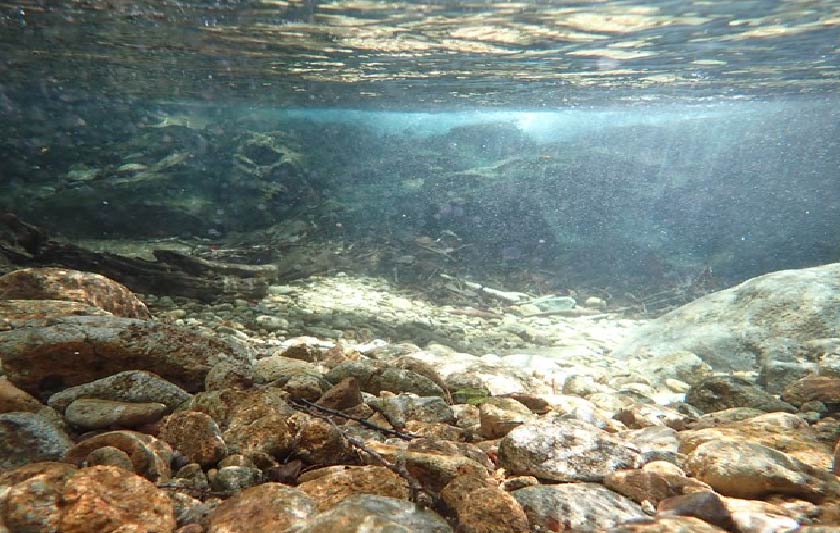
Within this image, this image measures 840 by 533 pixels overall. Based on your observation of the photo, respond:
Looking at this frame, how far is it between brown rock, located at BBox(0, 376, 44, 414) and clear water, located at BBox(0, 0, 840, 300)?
1027 cm

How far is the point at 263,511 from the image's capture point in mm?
1733

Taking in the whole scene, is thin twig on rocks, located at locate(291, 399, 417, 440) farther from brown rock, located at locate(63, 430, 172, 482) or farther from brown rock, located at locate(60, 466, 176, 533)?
brown rock, located at locate(60, 466, 176, 533)

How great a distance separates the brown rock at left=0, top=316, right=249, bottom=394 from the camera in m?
2.73

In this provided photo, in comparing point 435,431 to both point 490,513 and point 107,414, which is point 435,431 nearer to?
point 490,513

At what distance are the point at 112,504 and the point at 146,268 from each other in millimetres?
8456

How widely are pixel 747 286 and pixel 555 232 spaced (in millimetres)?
9149

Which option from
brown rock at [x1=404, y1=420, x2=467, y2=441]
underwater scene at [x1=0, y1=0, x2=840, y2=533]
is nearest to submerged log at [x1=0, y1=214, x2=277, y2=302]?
underwater scene at [x1=0, y1=0, x2=840, y2=533]

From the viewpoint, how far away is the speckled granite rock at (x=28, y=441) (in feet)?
6.46

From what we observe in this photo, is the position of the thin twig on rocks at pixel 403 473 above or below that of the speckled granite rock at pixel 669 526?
below

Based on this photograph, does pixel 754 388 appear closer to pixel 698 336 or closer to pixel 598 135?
pixel 698 336

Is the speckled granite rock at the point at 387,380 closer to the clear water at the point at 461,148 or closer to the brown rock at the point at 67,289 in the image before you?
the brown rock at the point at 67,289

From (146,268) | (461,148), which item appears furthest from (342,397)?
(461,148)

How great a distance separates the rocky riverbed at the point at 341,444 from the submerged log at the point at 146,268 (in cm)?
370

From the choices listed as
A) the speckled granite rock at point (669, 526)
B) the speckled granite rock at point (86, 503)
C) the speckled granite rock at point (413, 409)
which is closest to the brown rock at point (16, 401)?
the speckled granite rock at point (86, 503)
